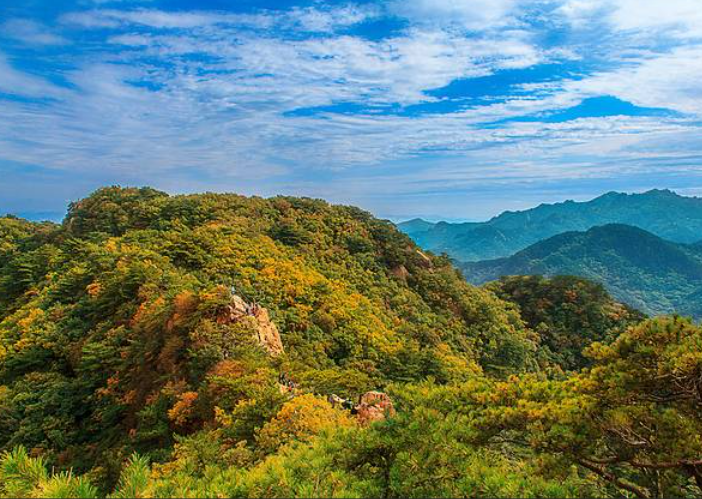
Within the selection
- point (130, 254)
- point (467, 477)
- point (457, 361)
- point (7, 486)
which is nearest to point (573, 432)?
point (467, 477)

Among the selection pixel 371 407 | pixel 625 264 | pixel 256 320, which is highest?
pixel 256 320

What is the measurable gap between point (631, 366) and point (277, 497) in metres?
4.25

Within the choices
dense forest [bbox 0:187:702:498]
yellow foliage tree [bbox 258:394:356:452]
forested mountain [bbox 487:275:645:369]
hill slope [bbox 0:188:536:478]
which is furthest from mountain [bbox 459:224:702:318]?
yellow foliage tree [bbox 258:394:356:452]

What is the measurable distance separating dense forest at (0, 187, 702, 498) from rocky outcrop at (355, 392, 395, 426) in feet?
0.17

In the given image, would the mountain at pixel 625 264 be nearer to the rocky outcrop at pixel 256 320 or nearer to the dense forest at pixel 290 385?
the dense forest at pixel 290 385

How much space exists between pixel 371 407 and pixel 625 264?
193m

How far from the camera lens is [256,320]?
13.2 metres

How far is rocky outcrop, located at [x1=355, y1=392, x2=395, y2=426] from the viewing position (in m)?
9.40

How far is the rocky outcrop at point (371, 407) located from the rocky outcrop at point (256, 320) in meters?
3.49

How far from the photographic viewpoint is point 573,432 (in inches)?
195

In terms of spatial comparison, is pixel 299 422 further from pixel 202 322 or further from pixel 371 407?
pixel 202 322

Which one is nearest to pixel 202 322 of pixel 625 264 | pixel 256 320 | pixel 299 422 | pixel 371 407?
pixel 256 320

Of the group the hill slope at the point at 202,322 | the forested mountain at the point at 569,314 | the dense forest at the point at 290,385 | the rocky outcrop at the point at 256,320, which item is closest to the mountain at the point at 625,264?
the forested mountain at the point at 569,314

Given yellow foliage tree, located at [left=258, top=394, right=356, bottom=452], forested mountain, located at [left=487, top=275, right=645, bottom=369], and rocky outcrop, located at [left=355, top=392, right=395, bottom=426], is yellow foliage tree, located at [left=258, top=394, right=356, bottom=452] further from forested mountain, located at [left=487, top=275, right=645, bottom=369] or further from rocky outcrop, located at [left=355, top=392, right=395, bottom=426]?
forested mountain, located at [left=487, top=275, right=645, bottom=369]
